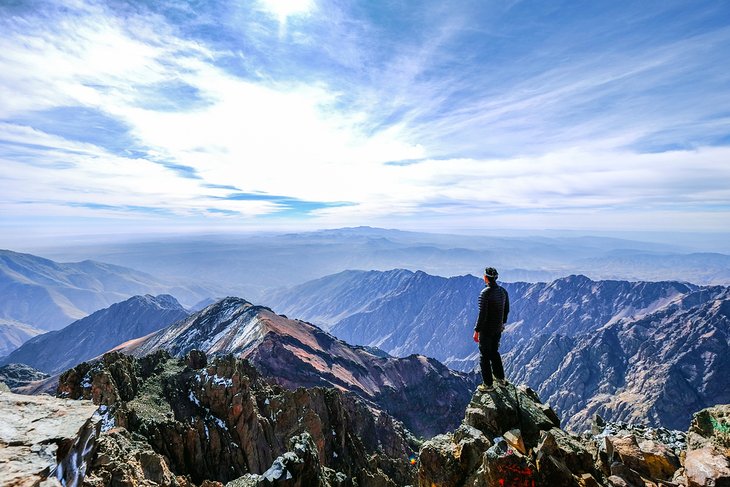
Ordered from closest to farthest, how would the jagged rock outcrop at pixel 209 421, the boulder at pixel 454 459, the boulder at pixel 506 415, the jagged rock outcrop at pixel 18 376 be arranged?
the boulder at pixel 454 459 → the boulder at pixel 506 415 → the jagged rock outcrop at pixel 209 421 → the jagged rock outcrop at pixel 18 376

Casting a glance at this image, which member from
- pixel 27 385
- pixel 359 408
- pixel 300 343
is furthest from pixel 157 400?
pixel 27 385

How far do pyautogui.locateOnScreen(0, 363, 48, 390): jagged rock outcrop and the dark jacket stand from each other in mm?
213565

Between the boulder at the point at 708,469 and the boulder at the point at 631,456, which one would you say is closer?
the boulder at the point at 708,469

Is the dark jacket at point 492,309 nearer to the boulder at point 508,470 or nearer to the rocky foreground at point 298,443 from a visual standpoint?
the rocky foreground at point 298,443

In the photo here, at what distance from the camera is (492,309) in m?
14.9

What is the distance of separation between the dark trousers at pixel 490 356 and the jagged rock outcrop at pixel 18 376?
698 ft

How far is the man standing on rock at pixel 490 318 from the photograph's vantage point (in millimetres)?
14945

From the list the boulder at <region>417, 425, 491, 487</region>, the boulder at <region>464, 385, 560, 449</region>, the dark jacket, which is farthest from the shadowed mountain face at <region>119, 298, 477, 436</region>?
the dark jacket

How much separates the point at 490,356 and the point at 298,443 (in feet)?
51.7

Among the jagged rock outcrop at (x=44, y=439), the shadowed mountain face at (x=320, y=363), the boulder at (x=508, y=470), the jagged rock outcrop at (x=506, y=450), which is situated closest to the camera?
the jagged rock outcrop at (x=44, y=439)

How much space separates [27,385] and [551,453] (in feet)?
722

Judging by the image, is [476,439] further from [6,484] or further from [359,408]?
[359,408]

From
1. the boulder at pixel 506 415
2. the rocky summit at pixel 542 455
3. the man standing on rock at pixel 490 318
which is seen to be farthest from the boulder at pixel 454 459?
the man standing on rock at pixel 490 318

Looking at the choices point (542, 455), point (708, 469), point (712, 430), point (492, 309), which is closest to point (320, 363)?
point (712, 430)
